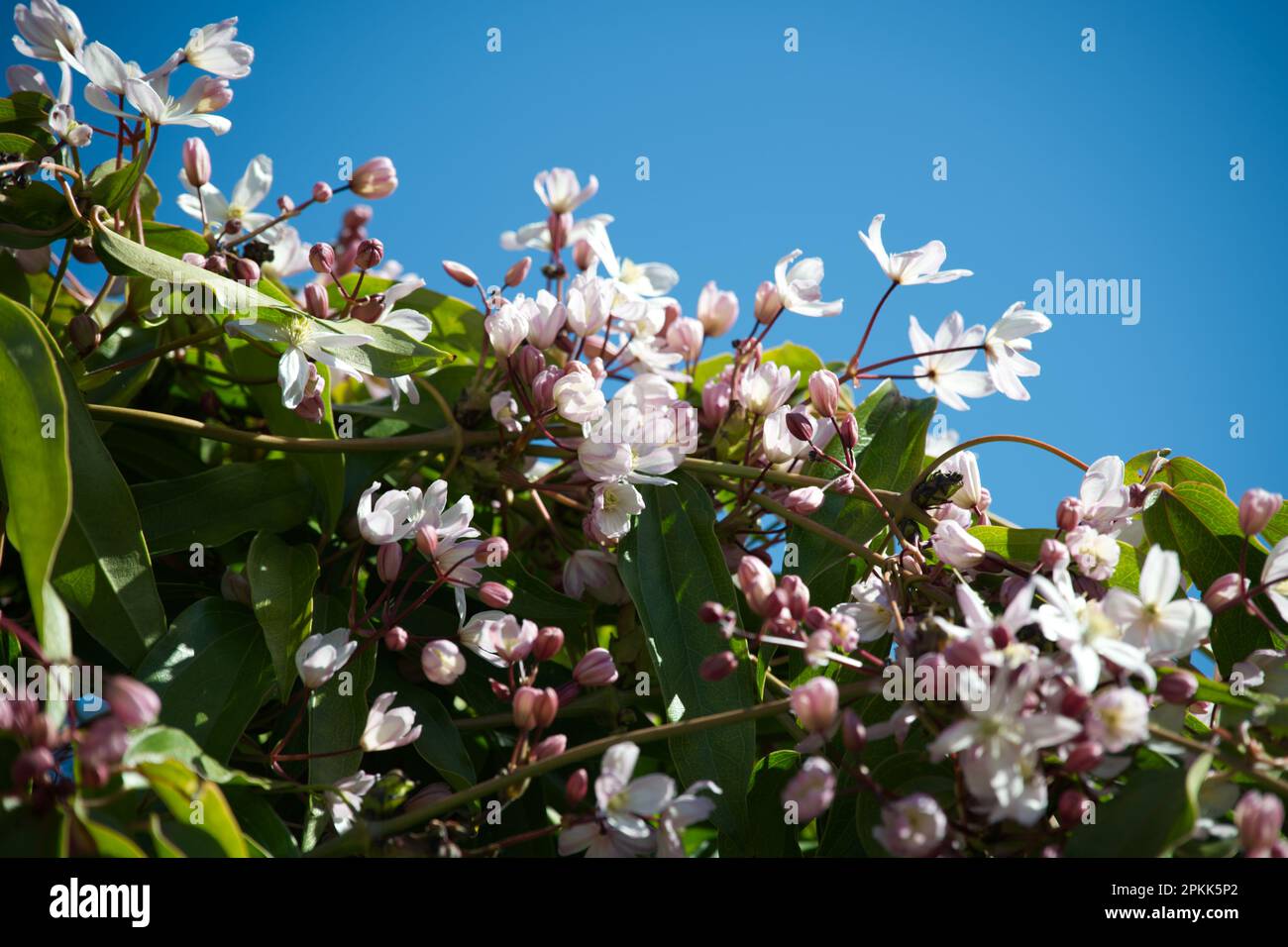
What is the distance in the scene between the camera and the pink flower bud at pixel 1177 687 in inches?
23.0

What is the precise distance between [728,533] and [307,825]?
0.41 metres

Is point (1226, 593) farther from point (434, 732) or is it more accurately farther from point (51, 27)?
point (51, 27)

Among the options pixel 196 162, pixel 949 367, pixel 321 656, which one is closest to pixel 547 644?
pixel 321 656

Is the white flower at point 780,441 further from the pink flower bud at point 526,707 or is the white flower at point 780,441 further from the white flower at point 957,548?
the pink flower bud at point 526,707

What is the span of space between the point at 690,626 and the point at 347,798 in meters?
0.27

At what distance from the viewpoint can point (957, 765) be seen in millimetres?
580

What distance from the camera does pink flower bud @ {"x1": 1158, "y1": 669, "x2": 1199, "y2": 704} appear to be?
58 centimetres

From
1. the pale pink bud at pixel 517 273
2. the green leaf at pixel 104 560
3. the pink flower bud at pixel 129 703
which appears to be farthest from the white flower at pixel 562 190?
the pink flower bud at pixel 129 703

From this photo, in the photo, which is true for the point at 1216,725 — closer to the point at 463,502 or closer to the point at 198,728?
the point at 463,502

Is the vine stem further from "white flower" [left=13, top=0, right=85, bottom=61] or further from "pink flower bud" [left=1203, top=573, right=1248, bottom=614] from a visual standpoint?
"white flower" [left=13, top=0, right=85, bottom=61]

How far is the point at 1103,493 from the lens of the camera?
0.74 metres
